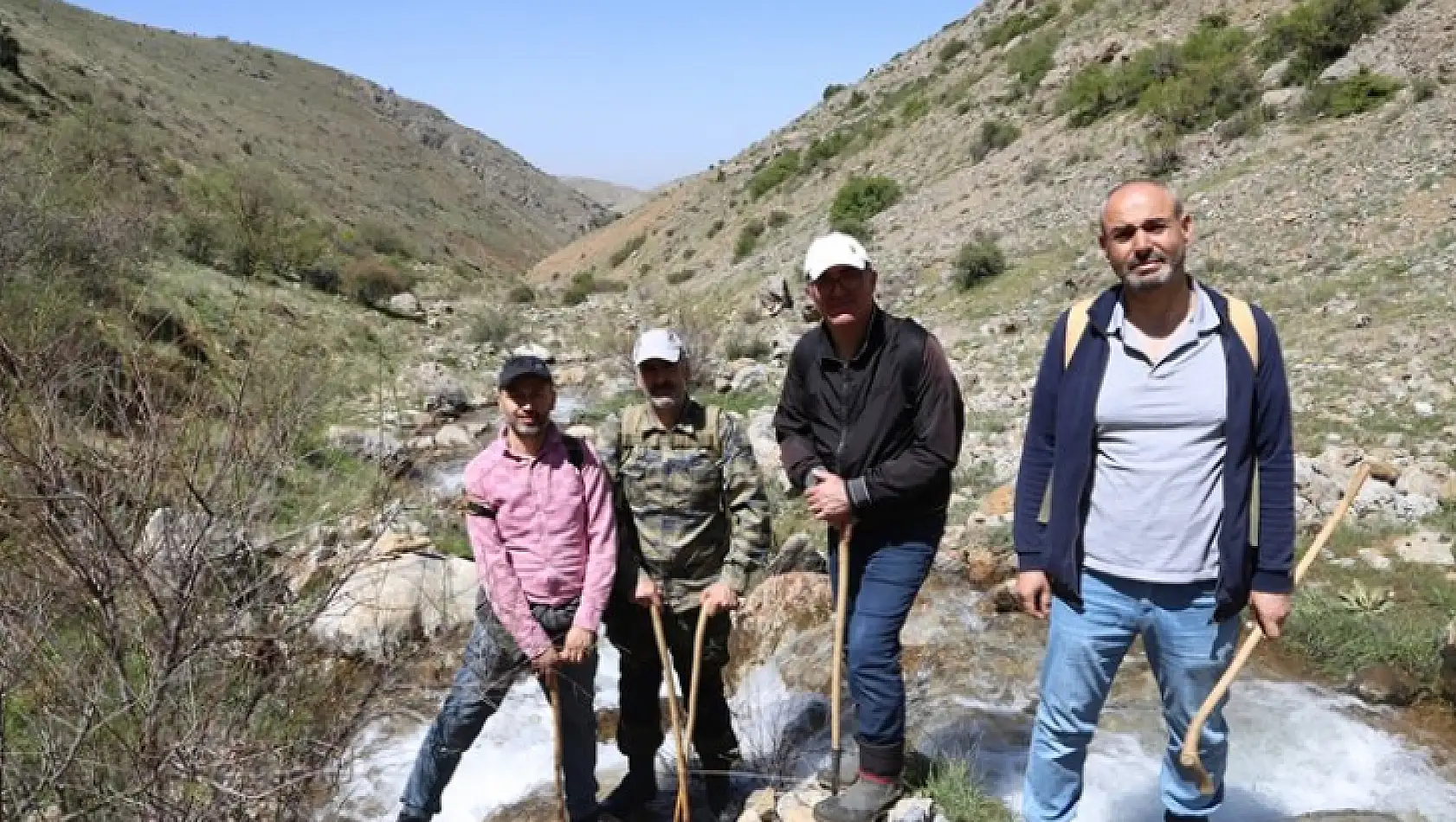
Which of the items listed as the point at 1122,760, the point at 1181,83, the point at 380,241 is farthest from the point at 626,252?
the point at 1122,760

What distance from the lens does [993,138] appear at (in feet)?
71.0

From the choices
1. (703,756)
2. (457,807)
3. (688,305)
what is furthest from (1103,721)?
(688,305)

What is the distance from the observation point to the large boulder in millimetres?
4273

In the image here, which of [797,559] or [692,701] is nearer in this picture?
[692,701]

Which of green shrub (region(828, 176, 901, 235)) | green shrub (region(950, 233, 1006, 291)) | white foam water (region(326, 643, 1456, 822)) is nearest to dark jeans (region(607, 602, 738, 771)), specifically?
white foam water (region(326, 643, 1456, 822))

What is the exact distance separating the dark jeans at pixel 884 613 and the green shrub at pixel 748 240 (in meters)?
23.8

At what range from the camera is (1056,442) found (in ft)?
8.21

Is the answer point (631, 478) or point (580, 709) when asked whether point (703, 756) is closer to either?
point (580, 709)

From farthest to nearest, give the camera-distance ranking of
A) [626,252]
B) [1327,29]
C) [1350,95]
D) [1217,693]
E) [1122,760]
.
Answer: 1. [626,252]
2. [1327,29]
3. [1350,95]
4. [1122,760]
5. [1217,693]

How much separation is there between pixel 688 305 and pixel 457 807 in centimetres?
1736

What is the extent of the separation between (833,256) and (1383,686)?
3.84 meters

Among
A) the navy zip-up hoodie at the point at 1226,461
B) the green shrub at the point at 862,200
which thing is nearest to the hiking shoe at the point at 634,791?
the navy zip-up hoodie at the point at 1226,461

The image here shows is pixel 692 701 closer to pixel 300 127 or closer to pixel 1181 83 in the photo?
pixel 1181 83

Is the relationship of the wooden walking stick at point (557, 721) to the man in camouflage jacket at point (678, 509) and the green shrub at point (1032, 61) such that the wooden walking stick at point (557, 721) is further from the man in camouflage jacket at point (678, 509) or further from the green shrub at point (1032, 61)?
the green shrub at point (1032, 61)
